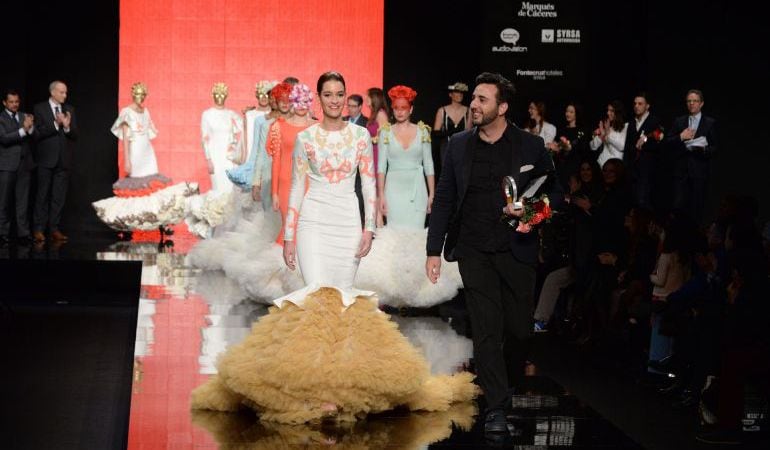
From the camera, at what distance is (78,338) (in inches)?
322

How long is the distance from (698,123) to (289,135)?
468 centimetres

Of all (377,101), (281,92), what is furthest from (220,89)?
(281,92)

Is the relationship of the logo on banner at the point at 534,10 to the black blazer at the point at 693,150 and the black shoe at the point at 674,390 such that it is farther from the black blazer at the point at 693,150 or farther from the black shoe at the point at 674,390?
the black shoe at the point at 674,390

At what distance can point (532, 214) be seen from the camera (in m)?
4.50

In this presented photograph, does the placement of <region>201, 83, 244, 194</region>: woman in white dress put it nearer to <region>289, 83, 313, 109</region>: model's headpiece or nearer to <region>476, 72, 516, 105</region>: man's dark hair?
<region>289, 83, 313, 109</region>: model's headpiece

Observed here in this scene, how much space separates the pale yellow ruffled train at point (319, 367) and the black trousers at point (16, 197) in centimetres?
838

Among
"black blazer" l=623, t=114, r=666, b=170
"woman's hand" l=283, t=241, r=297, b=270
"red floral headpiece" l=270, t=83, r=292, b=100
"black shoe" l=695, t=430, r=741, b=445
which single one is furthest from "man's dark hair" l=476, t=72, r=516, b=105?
"black blazer" l=623, t=114, r=666, b=170

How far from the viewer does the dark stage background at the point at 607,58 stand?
1275 cm

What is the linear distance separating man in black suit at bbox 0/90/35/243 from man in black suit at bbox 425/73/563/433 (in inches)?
343

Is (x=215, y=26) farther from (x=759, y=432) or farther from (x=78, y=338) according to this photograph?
(x=759, y=432)

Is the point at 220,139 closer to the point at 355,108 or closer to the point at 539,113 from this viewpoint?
the point at 355,108

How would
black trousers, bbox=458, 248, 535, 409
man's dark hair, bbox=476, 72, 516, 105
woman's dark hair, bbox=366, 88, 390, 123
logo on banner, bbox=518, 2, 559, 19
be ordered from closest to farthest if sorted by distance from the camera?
black trousers, bbox=458, 248, 535, 409 → man's dark hair, bbox=476, 72, 516, 105 → woman's dark hair, bbox=366, 88, 390, 123 → logo on banner, bbox=518, 2, 559, 19

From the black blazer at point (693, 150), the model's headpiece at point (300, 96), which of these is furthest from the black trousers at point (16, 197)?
the black blazer at point (693, 150)

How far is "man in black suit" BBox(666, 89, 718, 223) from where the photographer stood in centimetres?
1106
